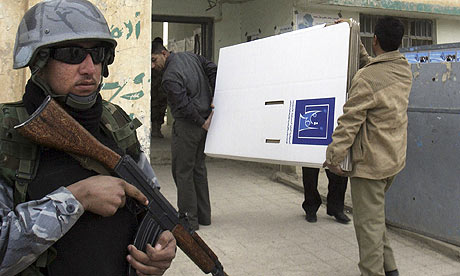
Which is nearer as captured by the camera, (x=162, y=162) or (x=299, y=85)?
(x=299, y=85)

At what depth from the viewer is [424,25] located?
25.2ft

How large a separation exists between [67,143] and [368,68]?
2.09 meters

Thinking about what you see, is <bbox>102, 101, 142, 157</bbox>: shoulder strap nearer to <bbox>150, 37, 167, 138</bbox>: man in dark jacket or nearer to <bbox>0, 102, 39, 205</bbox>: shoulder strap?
<bbox>0, 102, 39, 205</bbox>: shoulder strap

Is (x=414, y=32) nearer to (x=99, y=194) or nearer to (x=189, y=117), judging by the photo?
(x=189, y=117)

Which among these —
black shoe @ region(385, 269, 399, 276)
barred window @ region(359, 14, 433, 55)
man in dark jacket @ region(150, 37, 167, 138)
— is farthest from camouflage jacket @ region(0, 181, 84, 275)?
man in dark jacket @ region(150, 37, 167, 138)

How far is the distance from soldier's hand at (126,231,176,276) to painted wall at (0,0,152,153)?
2.37m

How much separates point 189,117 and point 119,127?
8.25 feet

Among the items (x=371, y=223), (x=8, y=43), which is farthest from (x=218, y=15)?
(x=371, y=223)

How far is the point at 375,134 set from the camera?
2.75 metres

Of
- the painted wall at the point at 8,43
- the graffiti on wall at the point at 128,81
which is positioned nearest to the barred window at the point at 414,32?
the graffiti on wall at the point at 128,81

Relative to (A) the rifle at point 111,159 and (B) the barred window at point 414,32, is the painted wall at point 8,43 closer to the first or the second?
(A) the rifle at point 111,159

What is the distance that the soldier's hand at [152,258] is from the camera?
128 centimetres

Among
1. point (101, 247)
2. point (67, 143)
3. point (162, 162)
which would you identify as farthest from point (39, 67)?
point (162, 162)

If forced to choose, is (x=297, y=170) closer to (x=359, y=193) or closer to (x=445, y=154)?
(x=445, y=154)
